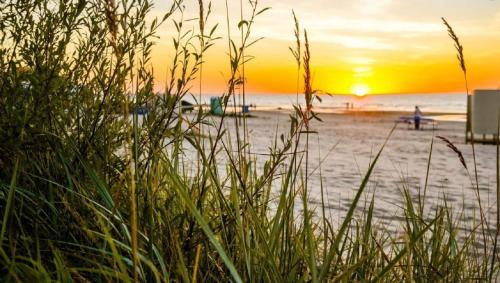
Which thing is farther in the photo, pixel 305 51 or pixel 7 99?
pixel 7 99

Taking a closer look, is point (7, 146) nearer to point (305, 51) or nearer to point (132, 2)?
point (132, 2)

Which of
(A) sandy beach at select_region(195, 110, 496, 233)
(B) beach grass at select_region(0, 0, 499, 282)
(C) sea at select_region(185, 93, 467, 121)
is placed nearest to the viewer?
(B) beach grass at select_region(0, 0, 499, 282)

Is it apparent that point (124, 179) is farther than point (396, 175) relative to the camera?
No

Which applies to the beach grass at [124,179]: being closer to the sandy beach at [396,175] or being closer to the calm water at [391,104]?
the sandy beach at [396,175]

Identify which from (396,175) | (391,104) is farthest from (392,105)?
(396,175)

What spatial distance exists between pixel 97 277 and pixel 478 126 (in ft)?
46.5

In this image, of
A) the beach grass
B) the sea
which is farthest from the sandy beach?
the sea

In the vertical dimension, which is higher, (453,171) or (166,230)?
(166,230)

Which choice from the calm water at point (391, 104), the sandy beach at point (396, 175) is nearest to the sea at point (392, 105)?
the calm water at point (391, 104)

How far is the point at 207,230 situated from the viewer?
1.25 meters

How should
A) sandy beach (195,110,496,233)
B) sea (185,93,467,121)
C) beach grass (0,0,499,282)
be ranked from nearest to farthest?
1. beach grass (0,0,499,282)
2. sandy beach (195,110,496,233)
3. sea (185,93,467,121)

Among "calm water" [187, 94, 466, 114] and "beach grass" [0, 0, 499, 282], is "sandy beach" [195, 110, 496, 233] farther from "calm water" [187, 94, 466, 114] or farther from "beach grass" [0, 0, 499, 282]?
"calm water" [187, 94, 466, 114]

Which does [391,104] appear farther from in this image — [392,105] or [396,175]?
[396,175]

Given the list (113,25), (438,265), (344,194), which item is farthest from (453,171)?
(113,25)
